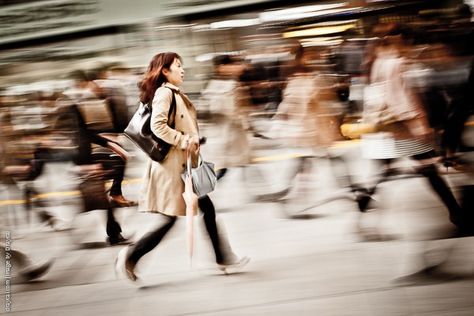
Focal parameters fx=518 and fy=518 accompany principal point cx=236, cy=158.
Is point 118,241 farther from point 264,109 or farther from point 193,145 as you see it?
point 264,109

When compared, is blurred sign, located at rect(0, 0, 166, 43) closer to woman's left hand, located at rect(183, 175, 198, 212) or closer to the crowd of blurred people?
the crowd of blurred people

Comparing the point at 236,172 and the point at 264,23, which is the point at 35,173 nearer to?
the point at 236,172

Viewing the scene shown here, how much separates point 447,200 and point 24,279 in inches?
129

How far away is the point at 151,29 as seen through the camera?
4.68m

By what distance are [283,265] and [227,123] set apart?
1427 millimetres

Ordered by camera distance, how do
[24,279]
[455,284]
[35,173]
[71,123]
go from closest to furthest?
1. [455,284]
2. [24,279]
3. [71,123]
4. [35,173]

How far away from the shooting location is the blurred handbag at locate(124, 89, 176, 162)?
3387 millimetres

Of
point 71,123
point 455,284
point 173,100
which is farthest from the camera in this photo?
point 71,123

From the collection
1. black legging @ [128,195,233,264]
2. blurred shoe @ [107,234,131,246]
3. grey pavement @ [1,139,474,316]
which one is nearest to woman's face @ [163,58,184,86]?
black legging @ [128,195,233,264]

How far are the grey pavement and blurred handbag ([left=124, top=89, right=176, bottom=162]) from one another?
0.97 m

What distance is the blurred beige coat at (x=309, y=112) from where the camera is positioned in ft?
14.0

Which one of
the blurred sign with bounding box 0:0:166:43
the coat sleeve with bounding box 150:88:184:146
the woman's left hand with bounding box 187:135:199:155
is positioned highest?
the blurred sign with bounding box 0:0:166:43

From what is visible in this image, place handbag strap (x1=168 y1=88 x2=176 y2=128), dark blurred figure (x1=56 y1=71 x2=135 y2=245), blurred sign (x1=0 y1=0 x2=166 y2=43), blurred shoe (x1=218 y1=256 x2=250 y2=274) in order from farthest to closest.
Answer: blurred sign (x1=0 y1=0 x2=166 y2=43), dark blurred figure (x1=56 y1=71 x2=135 y2=245), blurred shoe (x1=218 y1=256 x2=250 y2=274), handbag strap (x1=168 y1=88 x2=176 y2=128)

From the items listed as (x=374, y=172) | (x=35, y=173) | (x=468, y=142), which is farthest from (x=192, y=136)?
(x=468, y=142)
